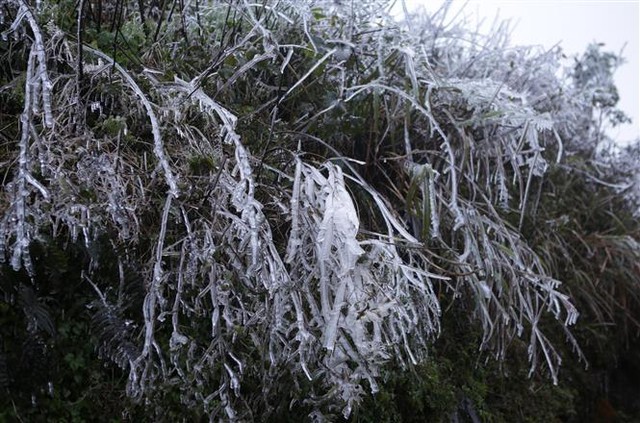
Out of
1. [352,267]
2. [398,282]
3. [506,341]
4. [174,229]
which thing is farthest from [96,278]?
[506,341]

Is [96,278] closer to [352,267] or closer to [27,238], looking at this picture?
[27,238]

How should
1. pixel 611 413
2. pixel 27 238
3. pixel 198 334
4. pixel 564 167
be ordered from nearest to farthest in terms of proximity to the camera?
pixel 27 238 < pixel 198 334 < pixel 611 413 < pixel 564 167

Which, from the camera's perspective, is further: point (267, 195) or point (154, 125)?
point (267, 195)

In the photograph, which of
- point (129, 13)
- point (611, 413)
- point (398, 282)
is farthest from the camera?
point (611, 413)

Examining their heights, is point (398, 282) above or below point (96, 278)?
above

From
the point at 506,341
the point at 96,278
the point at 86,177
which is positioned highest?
the point at 86,177

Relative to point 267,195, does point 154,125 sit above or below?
above

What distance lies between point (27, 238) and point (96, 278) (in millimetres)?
268

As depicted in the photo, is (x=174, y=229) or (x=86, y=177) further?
(x=174, y=229)

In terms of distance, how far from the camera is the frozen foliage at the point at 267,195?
63.3 inches

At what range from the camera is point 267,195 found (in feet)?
6.45

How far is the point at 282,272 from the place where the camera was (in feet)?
5.50

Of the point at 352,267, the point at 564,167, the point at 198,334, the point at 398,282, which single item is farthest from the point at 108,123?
the point at 564,167

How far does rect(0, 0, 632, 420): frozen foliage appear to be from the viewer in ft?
5.27
